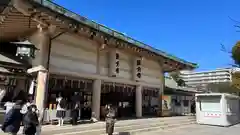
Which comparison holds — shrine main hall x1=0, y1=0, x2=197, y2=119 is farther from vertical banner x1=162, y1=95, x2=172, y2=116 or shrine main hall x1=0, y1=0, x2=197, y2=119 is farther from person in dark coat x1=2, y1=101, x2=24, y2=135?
person in dark coat x1=2, y1=101, x2=24, y2=135

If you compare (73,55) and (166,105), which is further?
(166,105)

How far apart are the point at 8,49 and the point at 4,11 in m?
4.62

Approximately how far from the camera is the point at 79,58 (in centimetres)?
1327

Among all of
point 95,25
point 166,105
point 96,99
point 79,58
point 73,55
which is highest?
point 95,25

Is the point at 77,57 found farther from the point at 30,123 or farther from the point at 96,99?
the point at 30,123

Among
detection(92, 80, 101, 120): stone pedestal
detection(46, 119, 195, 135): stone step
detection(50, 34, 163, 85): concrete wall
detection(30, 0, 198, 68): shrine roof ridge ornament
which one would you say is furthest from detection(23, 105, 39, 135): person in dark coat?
detection(92, 80, 101, 120): stone pedestal

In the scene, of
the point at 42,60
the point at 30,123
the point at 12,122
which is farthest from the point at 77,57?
the point at 12,122

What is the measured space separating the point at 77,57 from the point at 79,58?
0.50 feet

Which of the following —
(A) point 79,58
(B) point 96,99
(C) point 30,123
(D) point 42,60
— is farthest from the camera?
(B) point 96,99

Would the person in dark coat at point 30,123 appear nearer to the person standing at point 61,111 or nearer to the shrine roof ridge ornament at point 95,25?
the person standing at point 61,111

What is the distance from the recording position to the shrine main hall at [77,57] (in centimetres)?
1045

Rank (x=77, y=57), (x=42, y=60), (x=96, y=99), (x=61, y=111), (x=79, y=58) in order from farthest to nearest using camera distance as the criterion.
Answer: (x=96, y=99) → (x=79, y=58) → (x=77, y=57) → (x=61, y=111) → (x=42, y=60)

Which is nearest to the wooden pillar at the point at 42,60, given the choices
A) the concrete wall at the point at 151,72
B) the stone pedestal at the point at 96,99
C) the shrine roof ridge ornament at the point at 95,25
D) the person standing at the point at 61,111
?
the person standing at the point at 61,111

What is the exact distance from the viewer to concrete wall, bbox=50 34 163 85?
39.9ft
